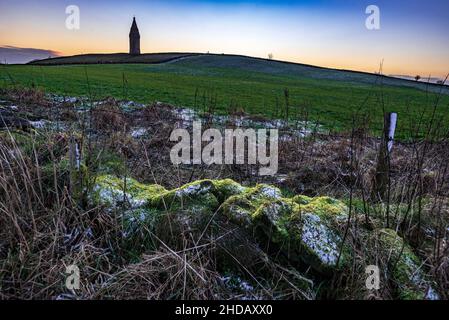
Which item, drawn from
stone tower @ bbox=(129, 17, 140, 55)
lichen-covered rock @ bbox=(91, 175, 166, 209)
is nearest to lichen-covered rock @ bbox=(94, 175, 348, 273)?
lichen-covered rock @ bbox=(91, 175, 166, 209)

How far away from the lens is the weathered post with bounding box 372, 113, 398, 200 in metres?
4.40

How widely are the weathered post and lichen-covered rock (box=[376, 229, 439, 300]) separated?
4.01ft

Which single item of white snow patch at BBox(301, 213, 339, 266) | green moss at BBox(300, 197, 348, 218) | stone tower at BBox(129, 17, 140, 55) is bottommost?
white snow patch at BBox(301, 213, 339, 266)

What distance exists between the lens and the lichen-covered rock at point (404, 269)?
2.76 metres

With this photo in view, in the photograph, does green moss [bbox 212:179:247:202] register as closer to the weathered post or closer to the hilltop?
the weathered post

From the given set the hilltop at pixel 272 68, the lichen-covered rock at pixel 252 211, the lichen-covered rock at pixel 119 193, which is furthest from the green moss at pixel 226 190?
the hilltop at pixel 272 68

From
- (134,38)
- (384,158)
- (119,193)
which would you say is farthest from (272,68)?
(119,193)

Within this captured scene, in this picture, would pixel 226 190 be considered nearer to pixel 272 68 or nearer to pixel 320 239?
pixel 320 239

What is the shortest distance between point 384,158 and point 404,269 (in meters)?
2.20

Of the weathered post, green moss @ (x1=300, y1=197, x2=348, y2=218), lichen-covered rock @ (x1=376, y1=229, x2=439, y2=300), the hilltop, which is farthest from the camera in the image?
the hilltop

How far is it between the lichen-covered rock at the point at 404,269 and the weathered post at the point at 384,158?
1.22m
